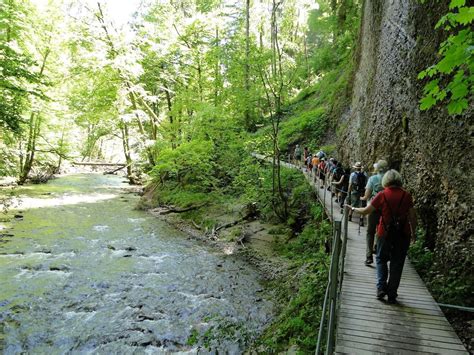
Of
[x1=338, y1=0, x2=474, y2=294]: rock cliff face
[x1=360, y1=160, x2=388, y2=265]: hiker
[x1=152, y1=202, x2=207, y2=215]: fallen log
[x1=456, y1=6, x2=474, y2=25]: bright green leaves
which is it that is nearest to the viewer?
[x1=456, y1=6, x2=474, y2=25]: bright green leaves

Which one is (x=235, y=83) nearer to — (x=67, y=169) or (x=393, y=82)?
(x=393, y=82)

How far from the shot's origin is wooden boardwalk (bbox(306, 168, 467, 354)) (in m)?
4.01

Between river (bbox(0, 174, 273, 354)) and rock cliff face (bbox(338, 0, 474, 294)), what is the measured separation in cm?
484

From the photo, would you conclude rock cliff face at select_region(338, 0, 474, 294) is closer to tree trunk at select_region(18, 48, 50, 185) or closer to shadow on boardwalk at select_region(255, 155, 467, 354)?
shadow on boardwalk at select_region(255, 155, 467, 354)

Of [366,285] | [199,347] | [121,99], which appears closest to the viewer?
[366,285]

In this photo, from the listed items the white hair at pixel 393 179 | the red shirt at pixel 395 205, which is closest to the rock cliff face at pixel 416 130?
the red shirt at pixel 395 205

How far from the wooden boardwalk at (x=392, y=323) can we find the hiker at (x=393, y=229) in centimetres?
34

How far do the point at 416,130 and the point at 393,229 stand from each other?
439 centimetres

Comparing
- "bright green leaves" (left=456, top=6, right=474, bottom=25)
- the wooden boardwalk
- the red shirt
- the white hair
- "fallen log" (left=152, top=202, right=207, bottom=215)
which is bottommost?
"fallen log" (left=152, top=202, right=207, bottom=215)

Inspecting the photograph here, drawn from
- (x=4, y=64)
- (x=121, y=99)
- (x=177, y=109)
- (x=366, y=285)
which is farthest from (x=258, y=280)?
(x=121, y=99)

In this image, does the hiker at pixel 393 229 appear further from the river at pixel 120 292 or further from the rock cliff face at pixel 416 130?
the river at pixel 120 292

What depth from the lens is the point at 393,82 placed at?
1023 cm

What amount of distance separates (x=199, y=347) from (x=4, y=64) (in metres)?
11.9

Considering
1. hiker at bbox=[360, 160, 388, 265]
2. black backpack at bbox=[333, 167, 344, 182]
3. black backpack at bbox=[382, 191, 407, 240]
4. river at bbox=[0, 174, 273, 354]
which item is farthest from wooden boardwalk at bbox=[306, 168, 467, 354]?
black backpack at bbox=[333, 167, 344, 182]
